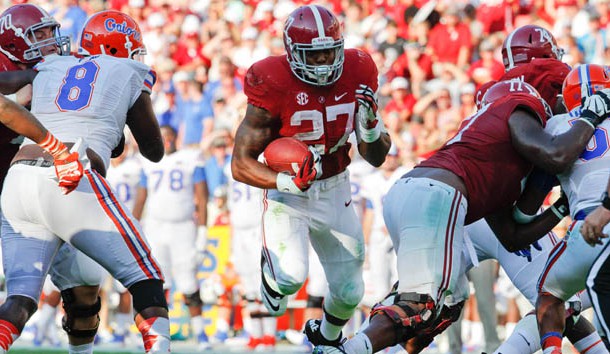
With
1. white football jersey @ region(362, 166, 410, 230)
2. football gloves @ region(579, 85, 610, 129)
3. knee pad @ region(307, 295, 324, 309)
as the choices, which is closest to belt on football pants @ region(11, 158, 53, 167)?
football gloves @ region(579, 85, 610, 129)

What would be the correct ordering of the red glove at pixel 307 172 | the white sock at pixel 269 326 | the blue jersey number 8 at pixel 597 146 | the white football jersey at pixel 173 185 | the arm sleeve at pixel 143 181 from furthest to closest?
1. the arm sleeve at pixel 143 181
2. the white football jersey at pixel 173 185
3. the white sock at pixel 269 326
4. the red glove at pixel 307 172
5. the blue jersey number 8 at pixel 597 146

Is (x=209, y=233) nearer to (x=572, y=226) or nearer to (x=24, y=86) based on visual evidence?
(x=24, y=86)

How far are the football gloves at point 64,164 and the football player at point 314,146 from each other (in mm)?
1348

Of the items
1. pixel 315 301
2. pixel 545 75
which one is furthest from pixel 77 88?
pixel 315 301

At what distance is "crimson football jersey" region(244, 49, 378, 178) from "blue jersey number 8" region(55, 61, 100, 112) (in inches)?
40.2

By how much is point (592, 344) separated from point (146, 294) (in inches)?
105

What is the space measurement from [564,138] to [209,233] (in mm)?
6871

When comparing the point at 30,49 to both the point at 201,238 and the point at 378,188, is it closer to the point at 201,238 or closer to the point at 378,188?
the point at 378,188

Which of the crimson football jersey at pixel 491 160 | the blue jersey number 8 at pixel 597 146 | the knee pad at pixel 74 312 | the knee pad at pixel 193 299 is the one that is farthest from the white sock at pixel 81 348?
the knee pad at pixel 193 299

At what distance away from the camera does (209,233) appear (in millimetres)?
11828

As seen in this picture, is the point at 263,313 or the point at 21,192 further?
the point at 263,313

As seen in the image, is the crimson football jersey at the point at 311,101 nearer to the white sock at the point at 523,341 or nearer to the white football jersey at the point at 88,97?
the white football jersey at the point at 88,97

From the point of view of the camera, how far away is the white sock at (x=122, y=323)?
11188mm

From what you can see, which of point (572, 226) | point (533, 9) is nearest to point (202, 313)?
point (533, 9)
